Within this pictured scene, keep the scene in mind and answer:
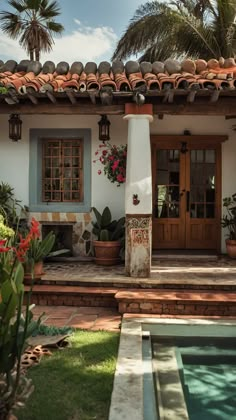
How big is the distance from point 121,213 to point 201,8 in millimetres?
12357

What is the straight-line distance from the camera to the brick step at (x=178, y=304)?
235 inches

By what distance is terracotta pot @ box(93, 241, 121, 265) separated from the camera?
7887 millimetres

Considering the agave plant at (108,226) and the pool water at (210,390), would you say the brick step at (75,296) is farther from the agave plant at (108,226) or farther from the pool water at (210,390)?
the pool water at (210,390)

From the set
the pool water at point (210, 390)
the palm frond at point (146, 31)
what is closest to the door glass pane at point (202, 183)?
the pool water at point (210, 390)

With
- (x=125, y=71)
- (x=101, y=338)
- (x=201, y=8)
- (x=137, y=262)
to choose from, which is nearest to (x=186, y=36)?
(x=201, y=8)

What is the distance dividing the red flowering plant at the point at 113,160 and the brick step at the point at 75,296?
2.58m

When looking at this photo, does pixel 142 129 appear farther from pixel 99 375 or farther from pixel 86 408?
pixel 86 408

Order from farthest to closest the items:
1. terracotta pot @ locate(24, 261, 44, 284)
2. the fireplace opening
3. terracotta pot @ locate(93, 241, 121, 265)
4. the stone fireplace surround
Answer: the fireplace opening → the stone fireplace surround → terracotta pot @ locate(93, 241, 121, 265) → terracotta pot @ locate(24, 261, 44, 284)

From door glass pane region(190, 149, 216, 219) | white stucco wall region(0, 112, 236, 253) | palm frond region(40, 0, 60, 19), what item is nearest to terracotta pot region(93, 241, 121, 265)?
white stucco wall region(0, 112, 236, 253)

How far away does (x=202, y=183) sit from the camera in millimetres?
9070

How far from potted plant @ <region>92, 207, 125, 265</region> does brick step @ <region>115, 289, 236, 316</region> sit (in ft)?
5.93

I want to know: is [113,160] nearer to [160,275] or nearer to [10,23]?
[160,275]

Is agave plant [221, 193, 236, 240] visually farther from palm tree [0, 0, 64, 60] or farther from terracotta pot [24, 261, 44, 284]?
palm tree [0, 0, 64, 60]

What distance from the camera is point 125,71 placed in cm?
888
